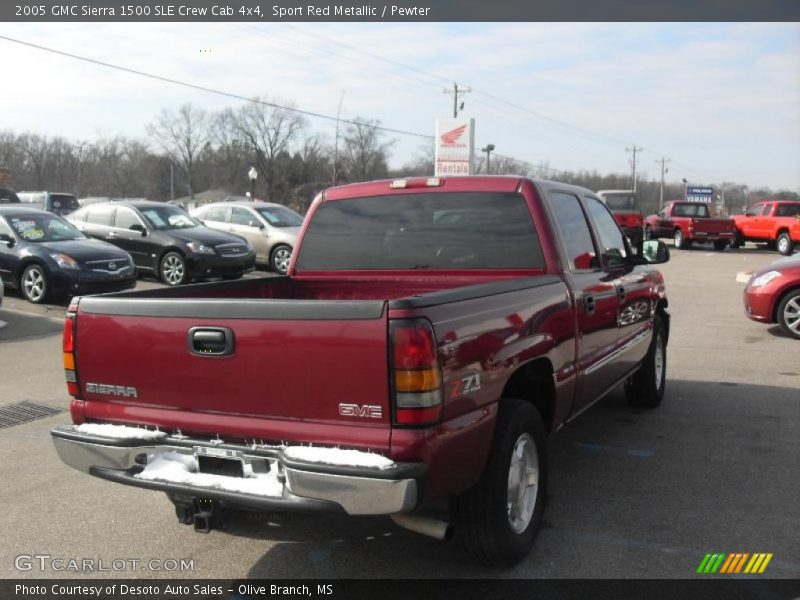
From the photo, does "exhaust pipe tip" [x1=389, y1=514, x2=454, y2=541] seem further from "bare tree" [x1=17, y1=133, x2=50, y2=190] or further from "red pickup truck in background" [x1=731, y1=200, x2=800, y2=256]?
"bare tree" [x1=17, y1=133, x2=50, y2=190]

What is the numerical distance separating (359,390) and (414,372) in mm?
241

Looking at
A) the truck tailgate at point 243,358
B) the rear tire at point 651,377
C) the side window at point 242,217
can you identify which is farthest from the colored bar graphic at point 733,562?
the side window at point 242,217

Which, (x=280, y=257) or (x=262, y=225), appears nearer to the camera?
(x=280, y=257)

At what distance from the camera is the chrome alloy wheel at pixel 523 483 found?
363 cm

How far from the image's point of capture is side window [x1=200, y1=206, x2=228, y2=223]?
1867 cm

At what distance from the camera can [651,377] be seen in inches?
255

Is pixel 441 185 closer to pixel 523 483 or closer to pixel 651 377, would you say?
pixel 523 483

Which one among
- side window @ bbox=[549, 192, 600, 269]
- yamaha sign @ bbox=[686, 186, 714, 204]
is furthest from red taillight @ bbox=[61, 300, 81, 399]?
yamaha sign @ bbox=[686, 186, 714, 204]

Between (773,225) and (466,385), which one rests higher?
(773,225)

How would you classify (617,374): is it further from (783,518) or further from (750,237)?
(750,237)

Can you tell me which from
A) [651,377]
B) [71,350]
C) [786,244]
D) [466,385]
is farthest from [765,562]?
[786,244]

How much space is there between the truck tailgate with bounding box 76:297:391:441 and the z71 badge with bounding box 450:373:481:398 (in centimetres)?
31

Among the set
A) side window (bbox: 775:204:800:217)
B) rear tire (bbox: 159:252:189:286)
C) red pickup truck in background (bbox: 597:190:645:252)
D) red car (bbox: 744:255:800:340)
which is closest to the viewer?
red car (bbox: 744:255:800:340)

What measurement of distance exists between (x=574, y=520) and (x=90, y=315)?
2.77 meters
